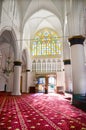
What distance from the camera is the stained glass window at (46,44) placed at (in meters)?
19.2

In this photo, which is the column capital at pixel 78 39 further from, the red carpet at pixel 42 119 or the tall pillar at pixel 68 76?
the tall pillar at pixel 68 76

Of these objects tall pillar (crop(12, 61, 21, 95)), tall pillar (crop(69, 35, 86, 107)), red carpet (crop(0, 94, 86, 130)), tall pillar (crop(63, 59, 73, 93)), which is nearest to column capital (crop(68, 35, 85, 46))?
tall pillar (crop(69, 35, 86, 107))

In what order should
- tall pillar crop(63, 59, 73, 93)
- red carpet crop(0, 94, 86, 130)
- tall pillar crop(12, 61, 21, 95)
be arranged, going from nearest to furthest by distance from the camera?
1. red carpet crop(0, 94, 86, 130)
2. tall pillar crop(63, 59, 73, 93)
3. tall pillar crop(12, 61, 21, 95)

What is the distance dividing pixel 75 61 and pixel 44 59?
12.4 metres

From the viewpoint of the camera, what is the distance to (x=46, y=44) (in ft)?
64.1

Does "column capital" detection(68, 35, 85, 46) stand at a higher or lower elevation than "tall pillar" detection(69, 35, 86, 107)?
higher

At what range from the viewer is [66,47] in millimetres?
12141

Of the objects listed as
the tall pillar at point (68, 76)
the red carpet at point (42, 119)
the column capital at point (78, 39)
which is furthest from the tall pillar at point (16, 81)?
the red carpet at point (42, 119)

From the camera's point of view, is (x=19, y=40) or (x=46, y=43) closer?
(x=19, y=40)

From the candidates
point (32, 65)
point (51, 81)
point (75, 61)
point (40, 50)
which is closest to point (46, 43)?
point (40, 50)

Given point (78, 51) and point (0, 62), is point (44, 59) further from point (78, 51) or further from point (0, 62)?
point (78, 51)

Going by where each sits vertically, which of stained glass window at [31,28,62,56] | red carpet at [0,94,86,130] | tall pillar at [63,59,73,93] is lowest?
red carpet at [0,94,86,130]

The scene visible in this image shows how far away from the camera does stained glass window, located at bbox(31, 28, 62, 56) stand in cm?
1919

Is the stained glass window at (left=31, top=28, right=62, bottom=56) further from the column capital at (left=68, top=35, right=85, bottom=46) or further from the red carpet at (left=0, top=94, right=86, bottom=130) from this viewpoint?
the red carpet at (left=0, top=94, right=86, bottom=130)
